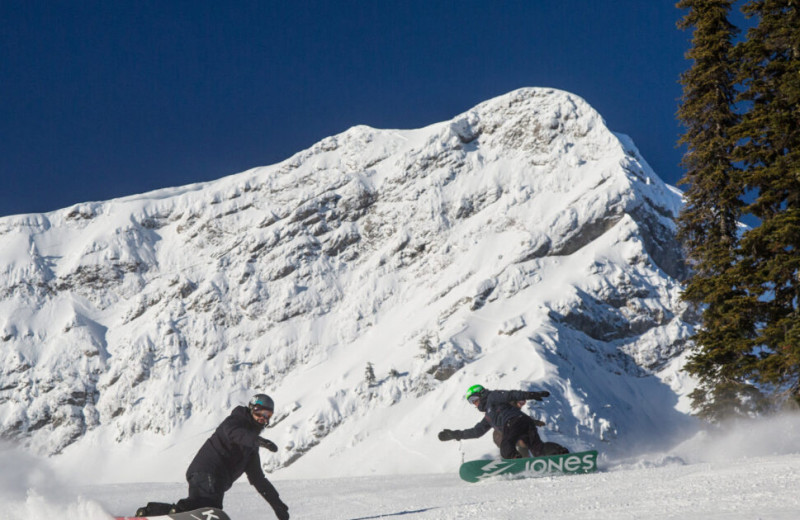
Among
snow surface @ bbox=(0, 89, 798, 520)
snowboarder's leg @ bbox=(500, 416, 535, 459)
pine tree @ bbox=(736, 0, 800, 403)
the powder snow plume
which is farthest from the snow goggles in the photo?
snow surface @ bbox=(0, 89, 798, 520)

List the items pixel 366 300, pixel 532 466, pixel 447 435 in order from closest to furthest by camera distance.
Result: pixel 532 466 → pixel 447 435 → pixel 366 300

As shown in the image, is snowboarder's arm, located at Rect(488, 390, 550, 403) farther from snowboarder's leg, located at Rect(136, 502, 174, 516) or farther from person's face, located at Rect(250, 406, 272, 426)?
snowboarder's leg, located at Rect(136, 502, 174, 516)

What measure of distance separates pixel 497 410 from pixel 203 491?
254 inches

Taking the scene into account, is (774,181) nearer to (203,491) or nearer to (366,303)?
(203,491)

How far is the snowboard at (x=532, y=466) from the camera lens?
38.0 ft

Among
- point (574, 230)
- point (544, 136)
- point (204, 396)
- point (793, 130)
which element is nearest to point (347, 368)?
point (204, 396)

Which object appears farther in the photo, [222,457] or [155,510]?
[222,457]

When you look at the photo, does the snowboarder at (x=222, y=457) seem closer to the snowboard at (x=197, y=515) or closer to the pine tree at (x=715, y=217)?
the snowboard at (x=197, y=515)

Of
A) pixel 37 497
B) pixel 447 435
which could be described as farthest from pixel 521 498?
pixel 37 497

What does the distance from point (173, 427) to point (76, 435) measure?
20234mm

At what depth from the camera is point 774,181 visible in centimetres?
1429

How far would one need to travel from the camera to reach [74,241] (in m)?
137

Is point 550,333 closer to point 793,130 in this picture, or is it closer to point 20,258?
point 793,130

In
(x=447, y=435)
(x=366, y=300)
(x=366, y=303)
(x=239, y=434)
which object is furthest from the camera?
(x=366, y=300)
